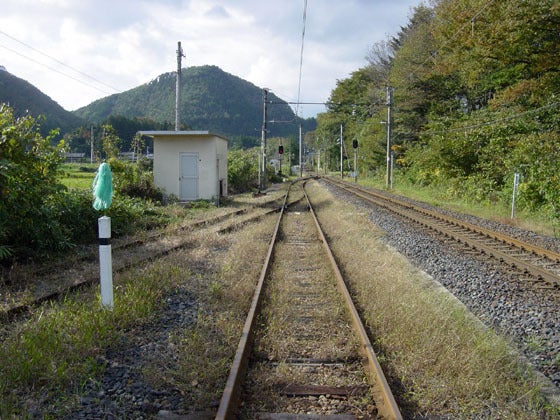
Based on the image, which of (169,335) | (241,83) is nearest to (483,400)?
(169,335)

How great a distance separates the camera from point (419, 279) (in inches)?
279

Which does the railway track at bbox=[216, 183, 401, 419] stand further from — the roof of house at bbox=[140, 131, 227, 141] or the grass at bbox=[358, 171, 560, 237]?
the roof of house at bbox=[140, 131, 227, 141]

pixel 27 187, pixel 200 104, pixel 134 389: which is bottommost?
pixel 134 389

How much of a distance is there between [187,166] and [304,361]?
51.7 ft

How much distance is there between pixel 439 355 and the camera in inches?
155

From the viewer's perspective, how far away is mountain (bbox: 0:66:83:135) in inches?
2233

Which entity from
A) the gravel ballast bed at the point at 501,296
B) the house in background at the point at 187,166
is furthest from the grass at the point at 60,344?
the house in background at the point at 187,166

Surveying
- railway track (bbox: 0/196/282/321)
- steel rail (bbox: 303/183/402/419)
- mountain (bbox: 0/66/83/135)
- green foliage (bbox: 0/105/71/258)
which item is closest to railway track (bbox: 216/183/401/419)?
steel rail (bbox: 303/183/402/419)

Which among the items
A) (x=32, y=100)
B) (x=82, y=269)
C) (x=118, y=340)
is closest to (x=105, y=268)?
(x=118, y=340)

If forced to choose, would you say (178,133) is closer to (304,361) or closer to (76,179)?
(76,179)

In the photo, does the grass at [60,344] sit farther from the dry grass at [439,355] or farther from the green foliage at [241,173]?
the green foliage at [241,173]

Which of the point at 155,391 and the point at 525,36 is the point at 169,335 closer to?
the point at 155,391

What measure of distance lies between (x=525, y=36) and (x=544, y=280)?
1591 cm

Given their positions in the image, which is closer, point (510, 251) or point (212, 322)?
point (212, 322)
